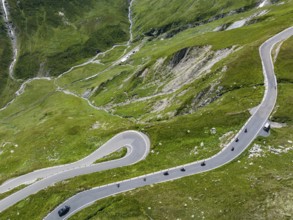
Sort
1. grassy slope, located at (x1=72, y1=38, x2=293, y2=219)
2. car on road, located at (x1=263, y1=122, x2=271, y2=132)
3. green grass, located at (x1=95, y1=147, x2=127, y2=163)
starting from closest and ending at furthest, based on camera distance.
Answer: grassy slope, located at (x1=72, y1=38, x2=293, y2=219) → car on road, located at (x1=263, y1=122, x2=271, y2=132) → green grass, located at (x1=95, y1=147, x2=127, y2=163)

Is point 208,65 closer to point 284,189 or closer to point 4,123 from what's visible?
point 284,189

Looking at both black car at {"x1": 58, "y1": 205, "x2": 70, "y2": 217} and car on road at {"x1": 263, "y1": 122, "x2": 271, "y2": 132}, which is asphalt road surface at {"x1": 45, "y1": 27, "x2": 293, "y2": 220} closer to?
black car at {"x1": 58, "y1": 205, "x2": 70, "y2": 217}

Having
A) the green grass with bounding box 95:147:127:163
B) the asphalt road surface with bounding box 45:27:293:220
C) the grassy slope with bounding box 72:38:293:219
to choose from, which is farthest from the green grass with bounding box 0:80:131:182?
the grassy slope with bounding box 72:38:293:219

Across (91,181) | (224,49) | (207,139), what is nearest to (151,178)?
(91,181)

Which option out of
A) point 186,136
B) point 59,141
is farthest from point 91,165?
point 59,141

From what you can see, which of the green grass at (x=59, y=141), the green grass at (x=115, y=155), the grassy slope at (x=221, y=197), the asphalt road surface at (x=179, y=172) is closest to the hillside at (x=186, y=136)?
the grassy slope at (x=221, y=197)

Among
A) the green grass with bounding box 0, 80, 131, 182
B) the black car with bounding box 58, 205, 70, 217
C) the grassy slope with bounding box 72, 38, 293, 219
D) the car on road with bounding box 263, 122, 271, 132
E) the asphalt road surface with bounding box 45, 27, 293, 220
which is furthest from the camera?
the green grass with bounding box 0, 80, 131, 182

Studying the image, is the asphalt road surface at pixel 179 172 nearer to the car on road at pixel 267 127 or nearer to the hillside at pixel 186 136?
the car on road at pixel 267 127

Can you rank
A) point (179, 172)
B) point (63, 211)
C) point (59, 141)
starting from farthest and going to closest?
point (59, 141) → point (179, 172) → point (63, 211)

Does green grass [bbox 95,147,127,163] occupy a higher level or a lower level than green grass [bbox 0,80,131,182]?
higher

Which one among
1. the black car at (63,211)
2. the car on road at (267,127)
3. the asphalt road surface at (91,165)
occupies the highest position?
the black car at (63,211)

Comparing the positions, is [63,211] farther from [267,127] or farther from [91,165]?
[267,127]

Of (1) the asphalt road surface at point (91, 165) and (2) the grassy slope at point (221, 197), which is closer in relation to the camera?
(2) the grassy slope at point (221, 197)
